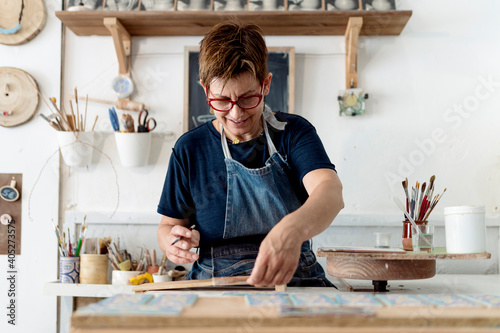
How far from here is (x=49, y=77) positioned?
2.70m

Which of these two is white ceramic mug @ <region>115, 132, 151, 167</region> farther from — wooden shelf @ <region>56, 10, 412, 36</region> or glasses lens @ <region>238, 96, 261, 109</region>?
glasses lens @ <region>238, 96, 261, 109</region>

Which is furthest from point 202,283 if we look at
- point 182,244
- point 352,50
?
point 352,50

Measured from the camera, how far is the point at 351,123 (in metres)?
2.62

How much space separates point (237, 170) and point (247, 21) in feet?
3.44

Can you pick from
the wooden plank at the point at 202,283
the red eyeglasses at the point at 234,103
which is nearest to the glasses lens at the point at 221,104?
the red eyeglasses at the point at 234,103

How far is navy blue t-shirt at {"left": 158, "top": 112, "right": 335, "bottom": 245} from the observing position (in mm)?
1721

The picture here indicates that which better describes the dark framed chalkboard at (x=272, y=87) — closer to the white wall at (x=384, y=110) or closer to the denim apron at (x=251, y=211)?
the white wall at (x=384, y=110)

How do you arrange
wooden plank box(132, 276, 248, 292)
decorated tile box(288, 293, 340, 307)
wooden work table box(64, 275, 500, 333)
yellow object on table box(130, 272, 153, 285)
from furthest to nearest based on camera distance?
yellow object on table box(130, 272, 153, 285), wooden plank box(132, 276, 248, 292), decorated tile box(288, 293, 340, 307), wooden work table box(64, 275, 500, 333)

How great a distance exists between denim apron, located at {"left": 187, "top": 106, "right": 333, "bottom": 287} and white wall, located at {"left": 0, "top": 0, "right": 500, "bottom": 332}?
89cm

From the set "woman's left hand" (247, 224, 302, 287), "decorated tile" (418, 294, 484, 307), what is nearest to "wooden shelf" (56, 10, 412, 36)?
"woman's left hand" (247, 224, 302, 287)

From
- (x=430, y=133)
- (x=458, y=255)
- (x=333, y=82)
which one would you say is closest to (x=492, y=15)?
(x=430, y=133)

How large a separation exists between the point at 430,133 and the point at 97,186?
1642 millimetres

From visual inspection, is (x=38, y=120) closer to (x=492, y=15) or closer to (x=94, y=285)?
(x=94, y=285)

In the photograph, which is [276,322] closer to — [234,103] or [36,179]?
[234,103]
